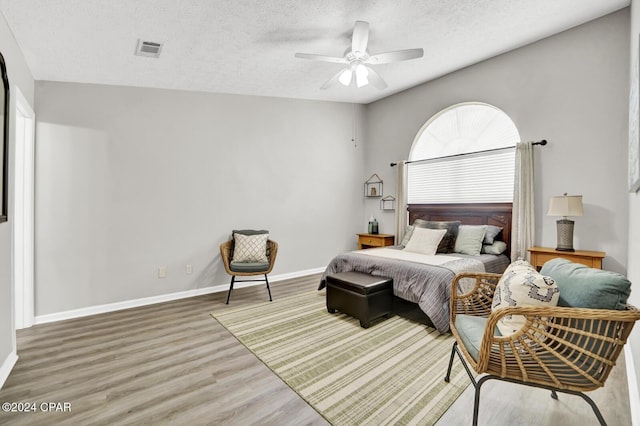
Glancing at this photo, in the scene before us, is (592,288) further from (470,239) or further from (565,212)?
(470,239)

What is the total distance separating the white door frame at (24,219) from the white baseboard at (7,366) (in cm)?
82

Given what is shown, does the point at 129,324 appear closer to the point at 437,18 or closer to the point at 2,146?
the point at 2,146

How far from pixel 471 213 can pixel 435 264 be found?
4.82ft

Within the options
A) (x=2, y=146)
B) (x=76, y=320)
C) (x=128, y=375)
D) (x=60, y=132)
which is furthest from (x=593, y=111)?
(x=76, y=320)

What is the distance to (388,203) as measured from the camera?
5285mm

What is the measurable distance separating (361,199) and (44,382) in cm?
474

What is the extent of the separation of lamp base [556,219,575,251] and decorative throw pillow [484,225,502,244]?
29.1 inches

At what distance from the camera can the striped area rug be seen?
1.79m

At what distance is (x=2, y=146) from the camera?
2.04 m

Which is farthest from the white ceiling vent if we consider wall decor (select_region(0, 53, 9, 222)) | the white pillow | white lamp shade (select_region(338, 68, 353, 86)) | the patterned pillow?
the white pillow

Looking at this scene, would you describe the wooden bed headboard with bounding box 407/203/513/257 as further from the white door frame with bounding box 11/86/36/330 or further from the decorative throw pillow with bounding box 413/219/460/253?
the white door frame with bounding box 11/86/36/330

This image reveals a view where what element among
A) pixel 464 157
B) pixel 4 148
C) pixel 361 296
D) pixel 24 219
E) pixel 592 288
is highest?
pixel 464 157

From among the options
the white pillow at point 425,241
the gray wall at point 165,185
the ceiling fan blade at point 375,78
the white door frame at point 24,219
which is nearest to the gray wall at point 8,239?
the white door frame at point 24,219

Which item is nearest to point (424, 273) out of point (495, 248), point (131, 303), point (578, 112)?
point (495, 248)
